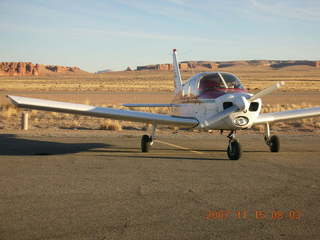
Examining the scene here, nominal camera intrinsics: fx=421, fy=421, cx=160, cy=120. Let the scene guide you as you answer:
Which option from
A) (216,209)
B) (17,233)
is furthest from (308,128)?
(17,233)

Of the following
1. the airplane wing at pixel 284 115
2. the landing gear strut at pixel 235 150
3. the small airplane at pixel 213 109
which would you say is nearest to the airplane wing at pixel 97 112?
the small airplane at pixel 213 109

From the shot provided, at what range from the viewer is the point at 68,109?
11703 millimetres

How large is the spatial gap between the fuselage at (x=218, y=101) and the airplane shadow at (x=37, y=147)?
3447 millimetres

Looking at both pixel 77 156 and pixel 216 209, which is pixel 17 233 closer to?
pixel 216 209

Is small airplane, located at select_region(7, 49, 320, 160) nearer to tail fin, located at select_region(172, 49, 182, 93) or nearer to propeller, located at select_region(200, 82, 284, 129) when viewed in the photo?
propeller, located at select_region(200, 82, 284, 129)

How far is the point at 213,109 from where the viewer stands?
38.0ft

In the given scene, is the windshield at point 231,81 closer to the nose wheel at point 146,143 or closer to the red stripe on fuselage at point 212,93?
the red stripe on fuselage at point 212,93

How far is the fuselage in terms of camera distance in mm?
10922

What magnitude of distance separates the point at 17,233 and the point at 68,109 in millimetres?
7193

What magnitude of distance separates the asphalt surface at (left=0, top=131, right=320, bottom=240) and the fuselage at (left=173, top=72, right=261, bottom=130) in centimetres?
105

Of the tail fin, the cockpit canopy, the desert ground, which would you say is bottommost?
the desert ground
